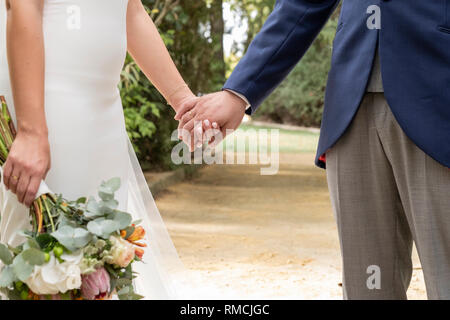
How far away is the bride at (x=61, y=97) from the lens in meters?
1.93

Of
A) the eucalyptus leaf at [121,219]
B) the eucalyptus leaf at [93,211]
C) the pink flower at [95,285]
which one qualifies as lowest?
the pink flower at [95,285]

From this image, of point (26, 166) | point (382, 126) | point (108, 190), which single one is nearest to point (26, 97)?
point (26, 166)

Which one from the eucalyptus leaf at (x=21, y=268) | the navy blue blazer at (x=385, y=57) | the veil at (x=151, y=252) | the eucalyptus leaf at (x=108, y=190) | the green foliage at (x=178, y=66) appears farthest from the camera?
the green foliage at (x=178, y=66)

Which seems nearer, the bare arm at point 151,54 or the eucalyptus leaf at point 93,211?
the eucalyptus leaf at point 93,211

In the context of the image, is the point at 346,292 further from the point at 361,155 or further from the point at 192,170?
the point at 192,170

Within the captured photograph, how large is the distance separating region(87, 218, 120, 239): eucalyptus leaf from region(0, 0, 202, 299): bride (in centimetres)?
26

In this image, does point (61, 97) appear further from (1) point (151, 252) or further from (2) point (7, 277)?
(1) point (151, 252)

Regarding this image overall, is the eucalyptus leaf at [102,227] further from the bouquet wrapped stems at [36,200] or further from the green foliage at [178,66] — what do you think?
the green foliage at [178,66]

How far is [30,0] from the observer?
198 cm

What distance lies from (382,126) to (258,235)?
192 inches

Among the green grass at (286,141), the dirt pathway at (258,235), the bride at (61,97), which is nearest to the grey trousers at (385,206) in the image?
the bride at (61,97)

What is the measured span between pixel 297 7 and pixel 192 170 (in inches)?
375

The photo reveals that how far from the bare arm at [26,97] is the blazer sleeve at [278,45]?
59 cm

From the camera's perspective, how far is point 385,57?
1.91 meters
